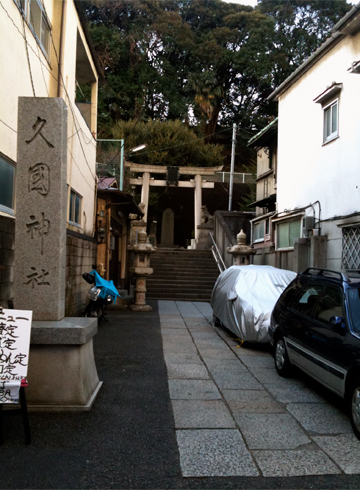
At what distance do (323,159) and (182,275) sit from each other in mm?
8908

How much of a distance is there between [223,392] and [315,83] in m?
10.1

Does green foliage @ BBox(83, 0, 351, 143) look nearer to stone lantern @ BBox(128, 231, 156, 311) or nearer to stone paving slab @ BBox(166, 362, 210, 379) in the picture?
stone lantern @ BBox(128, 231, 156, 311)

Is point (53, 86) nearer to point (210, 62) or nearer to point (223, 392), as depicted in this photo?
point (223, 392)

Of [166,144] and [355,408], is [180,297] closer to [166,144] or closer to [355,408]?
[355,408]

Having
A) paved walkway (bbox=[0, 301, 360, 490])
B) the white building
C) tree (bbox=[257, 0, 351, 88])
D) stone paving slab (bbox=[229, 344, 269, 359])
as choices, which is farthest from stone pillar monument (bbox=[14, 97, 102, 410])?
tree (bbox=[257, 0, 351, 88])

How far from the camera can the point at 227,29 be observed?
33.6 m

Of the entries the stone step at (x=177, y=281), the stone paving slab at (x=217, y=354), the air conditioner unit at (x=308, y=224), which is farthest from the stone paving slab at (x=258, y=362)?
the stone step at (x=177, y=281)

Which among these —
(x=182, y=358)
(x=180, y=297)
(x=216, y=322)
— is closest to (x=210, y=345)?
(x=182, y=358)

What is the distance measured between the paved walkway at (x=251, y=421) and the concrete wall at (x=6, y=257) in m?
2.78

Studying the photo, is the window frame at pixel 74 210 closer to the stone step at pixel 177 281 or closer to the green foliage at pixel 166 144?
the stone step at pixel 177 281

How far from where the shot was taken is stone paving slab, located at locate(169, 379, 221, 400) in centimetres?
529

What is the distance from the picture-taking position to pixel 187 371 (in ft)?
21.3

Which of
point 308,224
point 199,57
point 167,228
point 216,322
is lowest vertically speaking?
point 216,322

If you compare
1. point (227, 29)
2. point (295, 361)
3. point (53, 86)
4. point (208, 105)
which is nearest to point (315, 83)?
point (53, 86)
